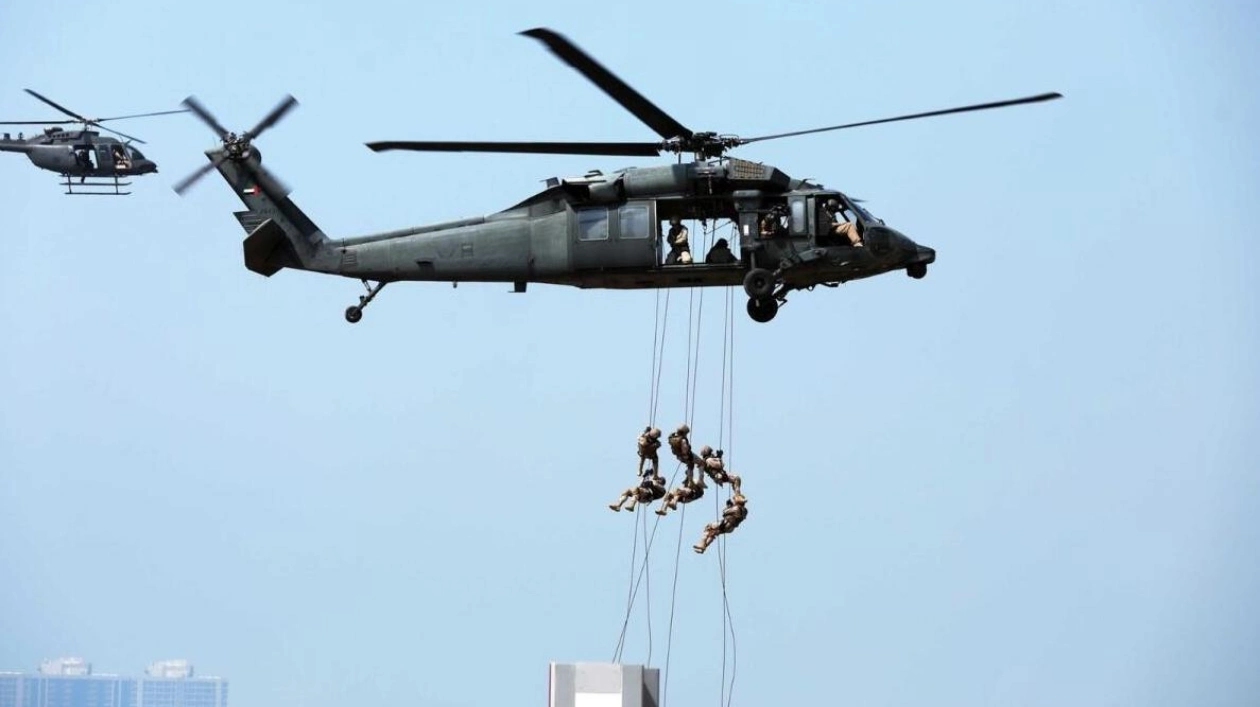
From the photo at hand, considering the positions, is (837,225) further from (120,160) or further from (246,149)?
(120,160)

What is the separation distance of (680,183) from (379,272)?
Result: 451 centimetres

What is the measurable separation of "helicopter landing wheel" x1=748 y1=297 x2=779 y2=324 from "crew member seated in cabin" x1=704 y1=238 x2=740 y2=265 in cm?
62

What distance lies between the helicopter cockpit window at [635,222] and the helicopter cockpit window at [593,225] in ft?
0.79

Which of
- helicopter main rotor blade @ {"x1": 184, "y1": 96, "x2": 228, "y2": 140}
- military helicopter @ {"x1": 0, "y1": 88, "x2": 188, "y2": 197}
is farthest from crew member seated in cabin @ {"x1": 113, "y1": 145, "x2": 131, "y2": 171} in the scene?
helicopter main rotor blade @ {"x1": 184, "y1": 96, "x2": 228, "y2": 140}

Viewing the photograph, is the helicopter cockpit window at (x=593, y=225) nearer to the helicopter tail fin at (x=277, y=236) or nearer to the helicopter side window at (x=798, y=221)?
the helicopter side window at (x=798, y=221)

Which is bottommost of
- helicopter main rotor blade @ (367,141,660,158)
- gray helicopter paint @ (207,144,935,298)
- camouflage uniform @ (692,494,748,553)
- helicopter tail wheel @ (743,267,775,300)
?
camouflage uniform @ (692,494,748,553)

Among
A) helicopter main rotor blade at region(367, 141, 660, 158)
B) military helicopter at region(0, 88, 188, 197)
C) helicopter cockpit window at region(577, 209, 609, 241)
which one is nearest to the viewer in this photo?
helicopter main rotor blade at region(367, 141, 660, 158)

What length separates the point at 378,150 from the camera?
29.3 m

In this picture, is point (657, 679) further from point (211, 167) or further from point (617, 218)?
point (211, 167)

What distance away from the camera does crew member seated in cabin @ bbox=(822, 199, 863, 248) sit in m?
30.2

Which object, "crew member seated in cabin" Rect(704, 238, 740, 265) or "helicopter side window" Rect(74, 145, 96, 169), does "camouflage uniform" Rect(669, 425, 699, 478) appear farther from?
"helicopter side window" Rect(74, 145, 96, 169)

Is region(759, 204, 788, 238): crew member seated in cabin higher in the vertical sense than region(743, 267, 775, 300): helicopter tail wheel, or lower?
higher

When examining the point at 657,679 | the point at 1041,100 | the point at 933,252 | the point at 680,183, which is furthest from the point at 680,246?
the point at 657,679

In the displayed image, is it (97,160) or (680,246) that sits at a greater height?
(97,160)
